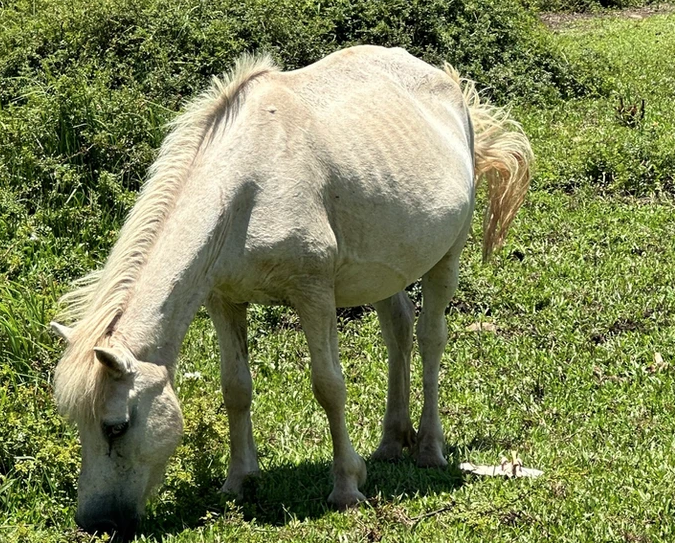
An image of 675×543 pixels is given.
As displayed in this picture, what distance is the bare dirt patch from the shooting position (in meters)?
21.4

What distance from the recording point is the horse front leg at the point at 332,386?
4.99 metres

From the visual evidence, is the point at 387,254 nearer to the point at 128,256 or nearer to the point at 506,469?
the point at 506,469

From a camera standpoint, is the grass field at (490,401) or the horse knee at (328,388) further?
the horse knee at (328,388)

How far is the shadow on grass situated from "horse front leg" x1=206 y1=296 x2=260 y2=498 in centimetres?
11

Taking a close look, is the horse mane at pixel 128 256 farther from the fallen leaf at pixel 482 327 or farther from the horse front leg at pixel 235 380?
the fallen leaf at pixel 482 327

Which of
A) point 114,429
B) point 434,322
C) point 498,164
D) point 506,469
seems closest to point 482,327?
point 498,164

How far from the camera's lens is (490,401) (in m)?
6.82

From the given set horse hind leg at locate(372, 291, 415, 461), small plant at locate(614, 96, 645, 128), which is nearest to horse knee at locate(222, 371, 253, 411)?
horse hind leg at locate(372, 291, 415, 461)

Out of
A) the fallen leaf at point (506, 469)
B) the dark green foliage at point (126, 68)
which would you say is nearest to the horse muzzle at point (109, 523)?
the fallen leaf at point (506, 469)

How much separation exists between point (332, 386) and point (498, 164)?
244cm

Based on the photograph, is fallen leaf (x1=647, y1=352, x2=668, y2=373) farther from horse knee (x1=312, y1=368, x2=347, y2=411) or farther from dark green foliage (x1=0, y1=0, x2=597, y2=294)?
dark green foliage (x1=0, y1=0, x2=597, y2=294)

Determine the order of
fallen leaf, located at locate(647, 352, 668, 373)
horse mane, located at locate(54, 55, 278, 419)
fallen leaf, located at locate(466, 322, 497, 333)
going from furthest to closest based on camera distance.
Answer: fallen leaf, located at locate(466, 322, 497, 333) → fallen leaf, located at locate(647, 352, 668, 373) → horse mane, located at locate(54, 55, 278, 419)

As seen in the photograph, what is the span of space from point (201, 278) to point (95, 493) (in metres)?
1.01

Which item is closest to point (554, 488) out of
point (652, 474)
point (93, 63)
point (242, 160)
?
point (652, 474)
